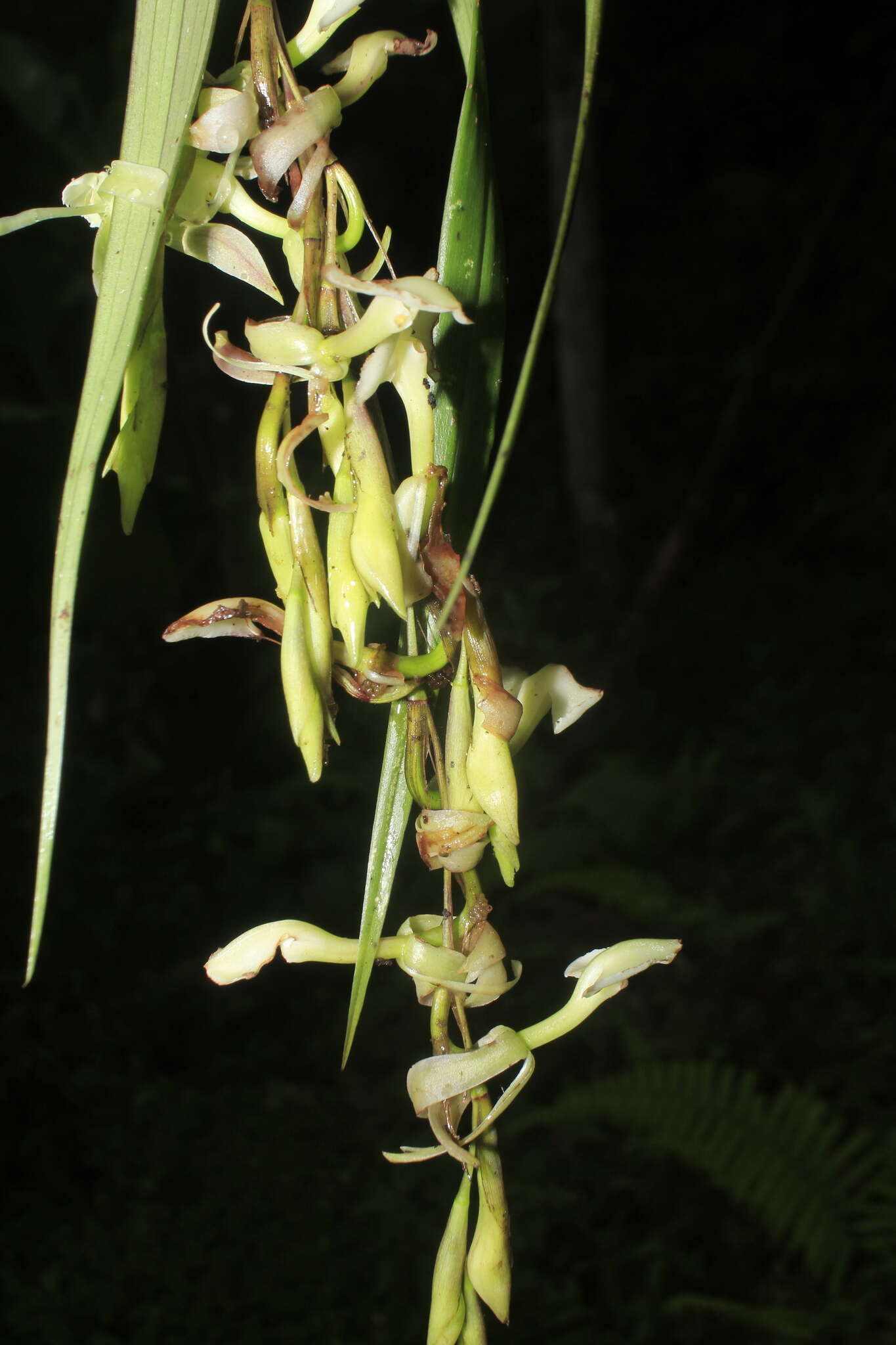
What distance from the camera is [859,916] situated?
256cm

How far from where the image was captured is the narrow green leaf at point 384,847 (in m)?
0.41

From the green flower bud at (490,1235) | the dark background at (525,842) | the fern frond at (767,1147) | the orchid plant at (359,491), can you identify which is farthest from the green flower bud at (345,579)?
the fern frond at (767,1147)

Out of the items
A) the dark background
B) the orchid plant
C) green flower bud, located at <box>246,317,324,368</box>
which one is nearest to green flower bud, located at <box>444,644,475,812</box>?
the orchid plant

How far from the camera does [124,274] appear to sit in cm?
36

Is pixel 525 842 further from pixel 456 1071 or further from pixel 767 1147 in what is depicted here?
pixel 456 1071

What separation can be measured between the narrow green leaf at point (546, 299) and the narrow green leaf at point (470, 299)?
0.09 meters

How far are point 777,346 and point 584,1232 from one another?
3.70 m

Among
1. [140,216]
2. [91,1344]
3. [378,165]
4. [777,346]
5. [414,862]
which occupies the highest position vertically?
[378,165]

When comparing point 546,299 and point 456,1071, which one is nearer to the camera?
point 546,299

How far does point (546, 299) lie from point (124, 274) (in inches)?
5.9

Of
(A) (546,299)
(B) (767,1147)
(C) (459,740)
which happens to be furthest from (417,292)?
(B) (767,1147)

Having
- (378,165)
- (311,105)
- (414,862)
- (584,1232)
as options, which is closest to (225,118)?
(311,105)

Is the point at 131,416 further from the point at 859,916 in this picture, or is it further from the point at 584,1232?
the point at 859,916

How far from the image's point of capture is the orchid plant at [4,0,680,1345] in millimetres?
375
